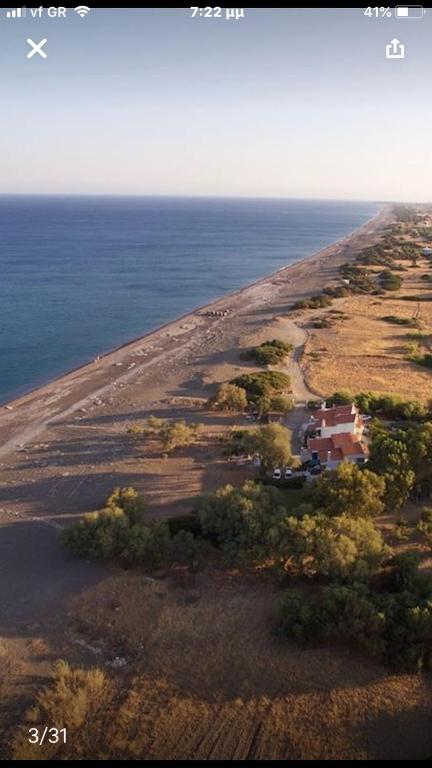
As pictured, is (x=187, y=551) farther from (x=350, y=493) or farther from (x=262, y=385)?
(x=262, y=385)

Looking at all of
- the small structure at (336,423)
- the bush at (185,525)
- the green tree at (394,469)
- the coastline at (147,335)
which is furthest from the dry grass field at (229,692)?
the coastline at (147,335)

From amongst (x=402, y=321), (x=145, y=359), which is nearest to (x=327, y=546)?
(x=145, y=359)

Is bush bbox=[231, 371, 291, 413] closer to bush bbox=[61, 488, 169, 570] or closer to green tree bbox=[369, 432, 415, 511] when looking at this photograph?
green tree bbox=[369, 432, 415, 511]

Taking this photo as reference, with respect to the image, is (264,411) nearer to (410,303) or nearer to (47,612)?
(47,612)

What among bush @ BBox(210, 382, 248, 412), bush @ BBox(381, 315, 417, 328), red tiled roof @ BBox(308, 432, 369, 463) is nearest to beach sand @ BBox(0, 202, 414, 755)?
bush @ BBox(210, 382, 248, 412)

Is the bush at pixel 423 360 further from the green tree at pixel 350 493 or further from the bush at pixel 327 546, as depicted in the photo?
the bush at pixel 327 546
